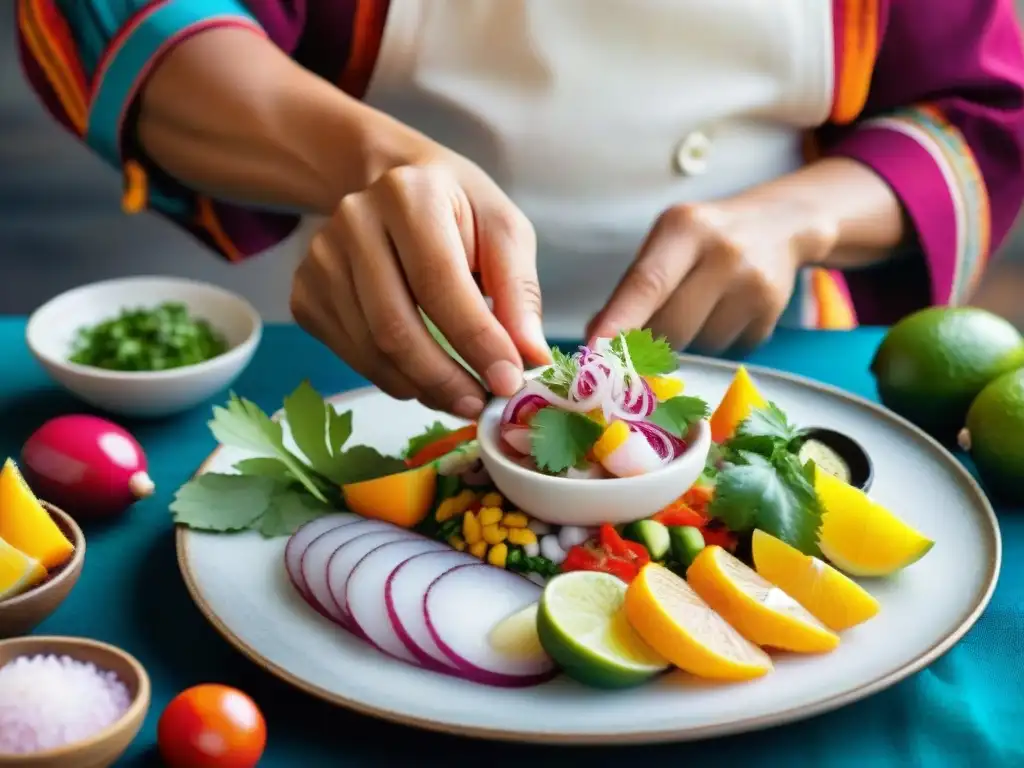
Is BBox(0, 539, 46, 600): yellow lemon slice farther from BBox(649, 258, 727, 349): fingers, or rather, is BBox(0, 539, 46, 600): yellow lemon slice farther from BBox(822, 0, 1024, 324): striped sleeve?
BBox(822, 0, 1024, 324): striped sleeve

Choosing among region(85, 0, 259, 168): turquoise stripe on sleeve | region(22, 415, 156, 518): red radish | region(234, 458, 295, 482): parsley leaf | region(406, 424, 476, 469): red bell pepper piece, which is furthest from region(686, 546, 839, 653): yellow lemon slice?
region(85, 0, 259, 168): turquoise stripe on sleeve

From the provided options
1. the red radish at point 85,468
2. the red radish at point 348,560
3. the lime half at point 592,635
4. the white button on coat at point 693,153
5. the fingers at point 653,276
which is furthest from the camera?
the white button on coat at point 693,153

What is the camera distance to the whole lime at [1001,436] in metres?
1.27

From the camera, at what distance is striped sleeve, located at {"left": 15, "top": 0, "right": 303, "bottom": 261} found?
1.60m

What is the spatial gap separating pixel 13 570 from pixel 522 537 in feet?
1.40

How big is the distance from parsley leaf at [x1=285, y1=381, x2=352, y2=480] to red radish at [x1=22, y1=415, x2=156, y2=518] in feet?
0.53

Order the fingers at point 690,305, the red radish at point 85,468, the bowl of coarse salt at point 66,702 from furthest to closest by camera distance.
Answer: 1. the fingers at point 690,305
2. the red radish at point 85,468
3. the bowl of coarse salt at point 66,702

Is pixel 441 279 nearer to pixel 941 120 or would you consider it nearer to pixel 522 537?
pixel 522 537

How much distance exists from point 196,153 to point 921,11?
1.06m

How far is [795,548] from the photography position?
108 centimetres

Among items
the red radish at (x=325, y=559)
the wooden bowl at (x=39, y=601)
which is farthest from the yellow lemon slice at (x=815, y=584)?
the wooden bowl at (x=39, y=601)

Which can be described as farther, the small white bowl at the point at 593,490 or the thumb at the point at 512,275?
the thumb at the point at 512,275

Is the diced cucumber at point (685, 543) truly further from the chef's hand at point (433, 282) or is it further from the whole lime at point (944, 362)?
the whole lime at point (944, 362)

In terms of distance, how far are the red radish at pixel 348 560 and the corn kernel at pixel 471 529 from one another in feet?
0.15
